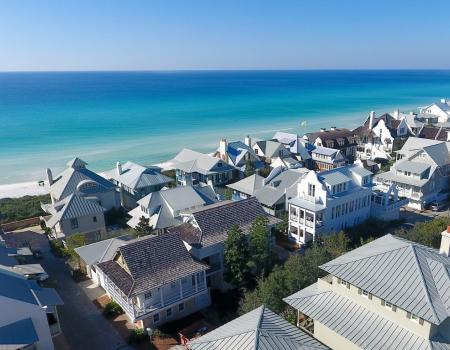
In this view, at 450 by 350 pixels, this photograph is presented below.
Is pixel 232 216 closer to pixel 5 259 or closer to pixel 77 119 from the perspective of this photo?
pixel 5 259

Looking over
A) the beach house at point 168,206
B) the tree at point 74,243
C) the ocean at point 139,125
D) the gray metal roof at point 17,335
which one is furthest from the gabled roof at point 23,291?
the ocean at point 139,125

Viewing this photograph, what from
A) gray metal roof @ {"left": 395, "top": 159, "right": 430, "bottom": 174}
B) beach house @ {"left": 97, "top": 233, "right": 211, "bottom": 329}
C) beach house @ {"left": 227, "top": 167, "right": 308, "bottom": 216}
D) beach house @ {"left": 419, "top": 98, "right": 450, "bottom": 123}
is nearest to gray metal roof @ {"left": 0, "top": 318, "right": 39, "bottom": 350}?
beach house @ {"left": 97, "top": 233, "right": 211, "bottom": 329}

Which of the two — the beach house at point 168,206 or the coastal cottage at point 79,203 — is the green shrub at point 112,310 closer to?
the beach house at point 168,206

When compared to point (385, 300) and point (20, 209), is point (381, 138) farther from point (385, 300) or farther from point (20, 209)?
point (20, 209)

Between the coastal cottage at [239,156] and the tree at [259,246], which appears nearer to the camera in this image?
the tree at [259,246]

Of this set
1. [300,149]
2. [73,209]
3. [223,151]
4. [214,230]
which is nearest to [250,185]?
[223,151]

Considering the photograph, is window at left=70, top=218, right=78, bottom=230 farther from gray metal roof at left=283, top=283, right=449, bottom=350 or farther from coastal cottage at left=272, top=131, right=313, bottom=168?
coastal cottage at left=272, top=131, right=313, bottom=168

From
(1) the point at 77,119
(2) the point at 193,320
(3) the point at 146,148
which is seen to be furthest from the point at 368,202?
(1) the point at 77,119
